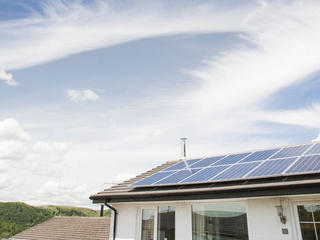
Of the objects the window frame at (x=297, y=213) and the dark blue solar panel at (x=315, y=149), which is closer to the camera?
the window frame at (x=297, y=213)

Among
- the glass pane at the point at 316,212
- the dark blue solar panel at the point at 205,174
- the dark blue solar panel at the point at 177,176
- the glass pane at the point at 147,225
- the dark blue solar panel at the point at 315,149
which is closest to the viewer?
the glass pane at the point at 316,212

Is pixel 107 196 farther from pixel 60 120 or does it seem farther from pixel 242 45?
pixel 242 45

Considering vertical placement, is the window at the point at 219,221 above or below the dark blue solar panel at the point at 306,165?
below

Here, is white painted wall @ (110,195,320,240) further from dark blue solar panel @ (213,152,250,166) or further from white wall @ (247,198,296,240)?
dark blue solar panel @ (213,152,250,166)

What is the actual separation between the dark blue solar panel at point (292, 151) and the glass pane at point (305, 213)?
7.41 ft

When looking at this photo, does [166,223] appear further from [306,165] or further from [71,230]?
[71,230]

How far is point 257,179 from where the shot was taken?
27.5 ft

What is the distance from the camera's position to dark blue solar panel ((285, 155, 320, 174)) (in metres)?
7.42

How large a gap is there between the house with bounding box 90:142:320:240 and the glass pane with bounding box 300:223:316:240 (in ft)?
0.08

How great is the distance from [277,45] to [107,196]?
1017 centimetres

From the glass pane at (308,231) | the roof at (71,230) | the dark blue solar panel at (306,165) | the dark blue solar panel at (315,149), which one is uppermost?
the dark blue solar panel at (315,149)

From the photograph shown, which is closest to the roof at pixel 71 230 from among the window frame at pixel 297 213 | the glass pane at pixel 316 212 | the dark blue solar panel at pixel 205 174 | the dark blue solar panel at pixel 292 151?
the dark blue solar panel at pixel 205 174

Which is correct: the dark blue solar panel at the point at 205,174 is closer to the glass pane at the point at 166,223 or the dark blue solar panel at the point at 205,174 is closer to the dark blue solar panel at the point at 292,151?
the glass pane at the point at 166,223

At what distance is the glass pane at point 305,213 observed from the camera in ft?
24.8
